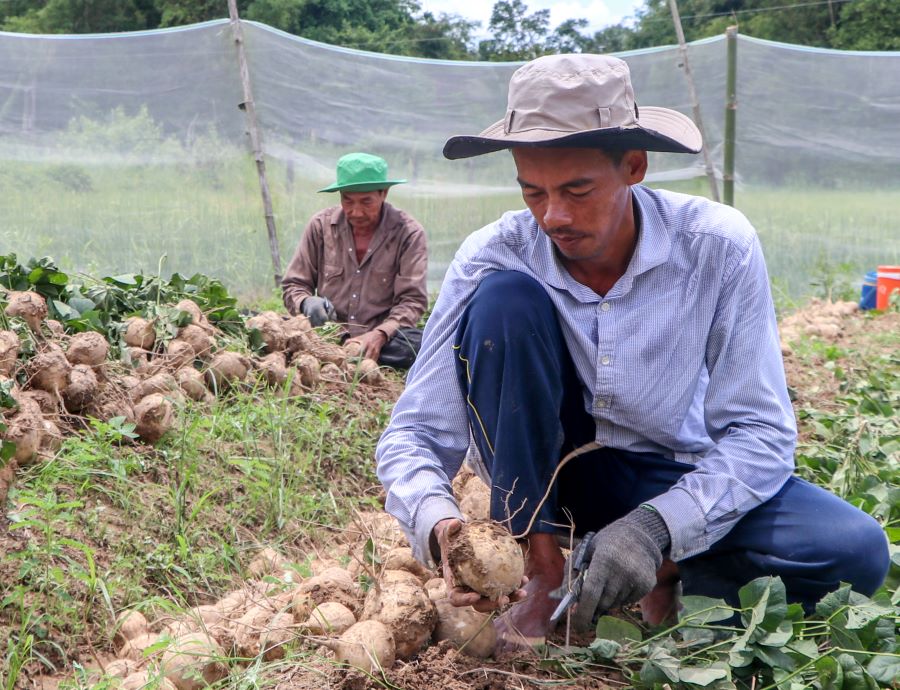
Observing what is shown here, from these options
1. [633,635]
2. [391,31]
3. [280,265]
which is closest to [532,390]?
[633,635]

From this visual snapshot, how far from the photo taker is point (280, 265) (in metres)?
7.20

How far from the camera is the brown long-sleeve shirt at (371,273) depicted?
539 centimetres

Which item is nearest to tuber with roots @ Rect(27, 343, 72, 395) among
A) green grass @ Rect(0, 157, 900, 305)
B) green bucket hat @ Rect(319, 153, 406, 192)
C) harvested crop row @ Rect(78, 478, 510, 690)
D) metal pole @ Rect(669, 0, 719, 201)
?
harvested crop row @ Rect(78, 478, 510, 690)

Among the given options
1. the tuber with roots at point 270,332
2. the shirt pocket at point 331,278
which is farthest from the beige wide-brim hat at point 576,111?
the shirt pocket at point 331,278

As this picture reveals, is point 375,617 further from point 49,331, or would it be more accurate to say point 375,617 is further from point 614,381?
point 49,331

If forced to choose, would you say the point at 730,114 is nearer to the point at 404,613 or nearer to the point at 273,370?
the point at 273,370

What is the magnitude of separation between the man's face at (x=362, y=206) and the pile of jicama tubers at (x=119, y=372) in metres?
1.08

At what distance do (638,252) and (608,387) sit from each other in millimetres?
311

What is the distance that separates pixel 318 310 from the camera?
17.1 ft

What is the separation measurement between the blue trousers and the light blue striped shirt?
0.07 m

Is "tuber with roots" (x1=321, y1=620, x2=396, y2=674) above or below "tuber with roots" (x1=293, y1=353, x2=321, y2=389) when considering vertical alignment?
above

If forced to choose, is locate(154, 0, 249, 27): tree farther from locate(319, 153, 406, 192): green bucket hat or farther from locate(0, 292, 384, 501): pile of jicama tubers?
locate(0, 292, 384, 501): pile of jicama tubers

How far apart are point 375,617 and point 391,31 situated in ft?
73.2

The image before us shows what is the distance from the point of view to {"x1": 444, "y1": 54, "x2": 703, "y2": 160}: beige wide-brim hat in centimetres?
209
